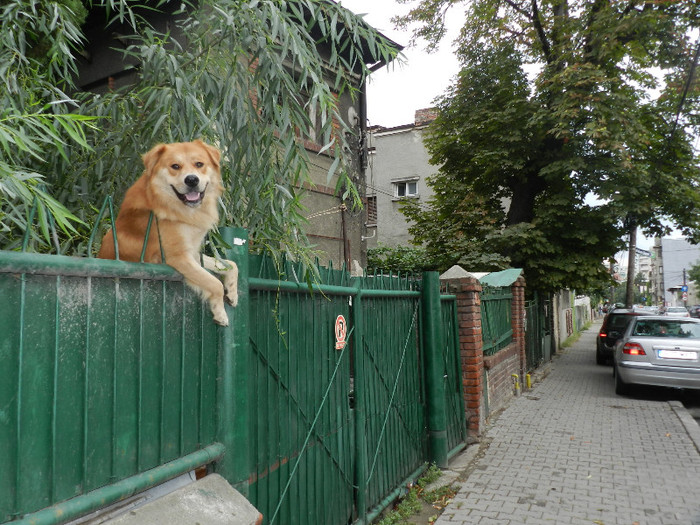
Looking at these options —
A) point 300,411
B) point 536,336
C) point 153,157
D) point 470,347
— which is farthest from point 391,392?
point 536,336

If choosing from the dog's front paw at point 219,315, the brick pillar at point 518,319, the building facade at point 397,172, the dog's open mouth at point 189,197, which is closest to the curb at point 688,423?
the brick pillar at point 518,319

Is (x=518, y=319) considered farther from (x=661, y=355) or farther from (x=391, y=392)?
(x=391, y=392)

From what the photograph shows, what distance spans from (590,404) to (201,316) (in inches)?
363

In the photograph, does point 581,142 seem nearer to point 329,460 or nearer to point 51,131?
point 329,460

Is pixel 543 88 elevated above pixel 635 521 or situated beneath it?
elevated above

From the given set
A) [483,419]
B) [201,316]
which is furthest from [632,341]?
[201,316]

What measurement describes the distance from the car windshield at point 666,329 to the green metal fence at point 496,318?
263 cm

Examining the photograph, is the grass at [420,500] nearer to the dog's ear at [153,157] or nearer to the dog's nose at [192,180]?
the dog's nose at [192,180]

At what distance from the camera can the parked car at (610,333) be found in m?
15.1

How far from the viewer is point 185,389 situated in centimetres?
212

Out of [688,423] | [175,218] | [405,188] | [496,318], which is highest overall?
[405,188]

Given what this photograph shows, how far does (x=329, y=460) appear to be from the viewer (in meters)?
3.69

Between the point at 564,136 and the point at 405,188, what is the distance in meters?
12.1

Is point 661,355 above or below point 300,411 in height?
below
